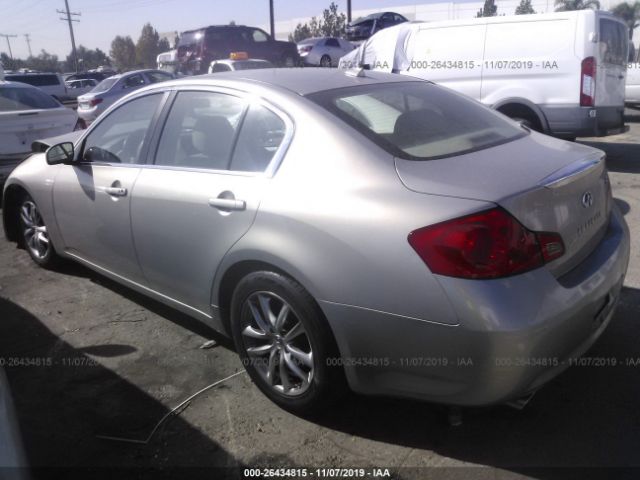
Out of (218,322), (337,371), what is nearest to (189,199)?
(218,322)

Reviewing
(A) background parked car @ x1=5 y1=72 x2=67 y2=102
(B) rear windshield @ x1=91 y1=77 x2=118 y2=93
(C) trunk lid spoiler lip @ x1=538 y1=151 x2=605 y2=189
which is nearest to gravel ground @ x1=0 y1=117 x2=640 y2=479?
(C) trunk lid spoiler lip @ x1=538 y1=151 x2=605 y2=189

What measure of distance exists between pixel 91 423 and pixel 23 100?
6507mm

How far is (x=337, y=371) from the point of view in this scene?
2.49 meters

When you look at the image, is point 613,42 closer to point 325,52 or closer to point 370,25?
point 325,52

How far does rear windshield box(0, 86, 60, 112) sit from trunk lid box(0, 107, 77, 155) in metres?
0.28

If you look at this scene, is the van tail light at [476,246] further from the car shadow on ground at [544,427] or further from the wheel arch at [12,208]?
the wheel arch at [12,208]

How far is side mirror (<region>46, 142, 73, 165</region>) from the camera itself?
3965 mm

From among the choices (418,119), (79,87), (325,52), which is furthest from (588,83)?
(79,87)

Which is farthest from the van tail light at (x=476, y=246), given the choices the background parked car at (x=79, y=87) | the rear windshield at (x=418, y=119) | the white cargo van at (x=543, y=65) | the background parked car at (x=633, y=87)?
the background parked car at (x=79, y=87)

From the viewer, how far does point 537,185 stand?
2281 mm

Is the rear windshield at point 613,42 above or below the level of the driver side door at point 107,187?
above

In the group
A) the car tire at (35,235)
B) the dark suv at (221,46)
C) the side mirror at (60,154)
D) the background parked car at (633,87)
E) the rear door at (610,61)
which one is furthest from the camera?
the dark suv at (221,46)

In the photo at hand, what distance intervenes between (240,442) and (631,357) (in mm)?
2130

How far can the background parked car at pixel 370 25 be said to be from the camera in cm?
2336
